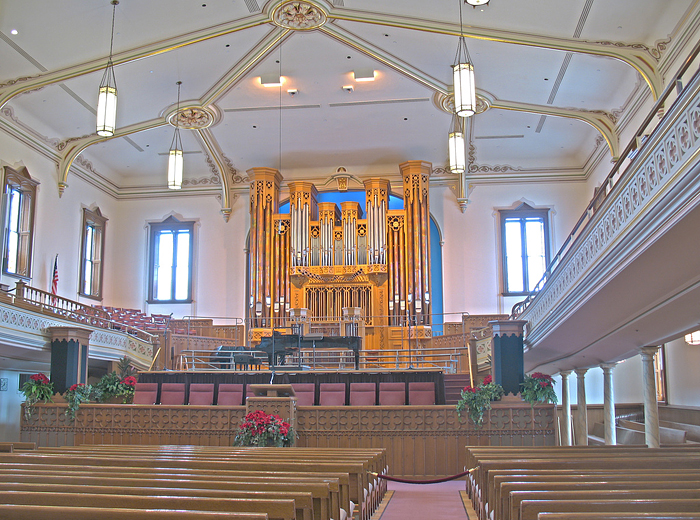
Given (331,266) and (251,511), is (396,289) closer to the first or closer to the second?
(331,266)

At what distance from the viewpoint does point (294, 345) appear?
13.0 metres

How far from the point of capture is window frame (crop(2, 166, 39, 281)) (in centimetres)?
1514

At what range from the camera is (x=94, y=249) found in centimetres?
1952

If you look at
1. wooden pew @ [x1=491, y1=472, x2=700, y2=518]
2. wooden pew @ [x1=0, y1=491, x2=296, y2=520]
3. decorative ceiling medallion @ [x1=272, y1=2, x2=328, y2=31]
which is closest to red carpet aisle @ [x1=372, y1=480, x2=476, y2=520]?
wooden pew @ [x1=491, y1=472, x2=700, y2=518]

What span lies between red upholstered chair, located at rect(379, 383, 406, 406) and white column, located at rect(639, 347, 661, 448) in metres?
3.86

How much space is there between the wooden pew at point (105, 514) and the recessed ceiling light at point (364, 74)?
13.6 m

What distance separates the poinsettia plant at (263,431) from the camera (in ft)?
28.9

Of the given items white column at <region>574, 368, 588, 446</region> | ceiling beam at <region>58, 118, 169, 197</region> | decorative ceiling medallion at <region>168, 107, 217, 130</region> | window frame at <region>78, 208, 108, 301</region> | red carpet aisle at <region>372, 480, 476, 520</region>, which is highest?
decorative ceiling medallion at <region>168, 107, 217, 130</region>

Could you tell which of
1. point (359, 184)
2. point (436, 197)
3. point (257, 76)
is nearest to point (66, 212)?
point (257, 76)

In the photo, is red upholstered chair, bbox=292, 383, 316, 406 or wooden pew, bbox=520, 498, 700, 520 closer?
wooden pew, bbox=520, 498, 700, 520

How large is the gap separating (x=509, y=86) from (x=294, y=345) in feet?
26.0

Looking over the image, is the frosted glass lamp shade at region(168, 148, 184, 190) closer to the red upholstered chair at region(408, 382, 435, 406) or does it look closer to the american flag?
the american flag

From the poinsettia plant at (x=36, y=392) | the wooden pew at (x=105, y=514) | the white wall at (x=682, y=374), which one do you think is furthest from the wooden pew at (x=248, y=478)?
the white wall at (x=682, y=374)

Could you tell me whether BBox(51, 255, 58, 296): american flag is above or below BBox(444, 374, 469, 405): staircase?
above
